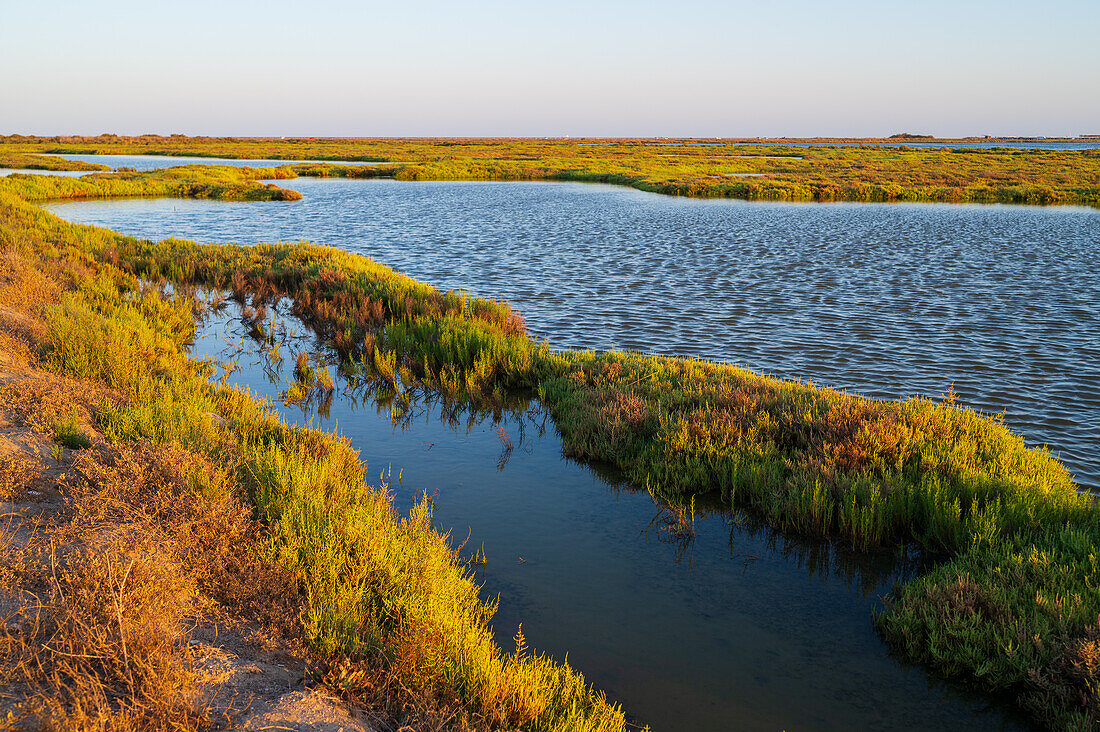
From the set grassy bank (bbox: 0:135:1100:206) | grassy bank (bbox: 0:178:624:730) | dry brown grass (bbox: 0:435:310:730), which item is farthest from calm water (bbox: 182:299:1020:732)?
grassy bank (bbox: 0:135:1100:206)

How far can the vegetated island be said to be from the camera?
3838 millimetres

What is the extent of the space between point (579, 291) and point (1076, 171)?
67.2 metres

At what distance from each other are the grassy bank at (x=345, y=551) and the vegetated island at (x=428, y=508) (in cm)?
2

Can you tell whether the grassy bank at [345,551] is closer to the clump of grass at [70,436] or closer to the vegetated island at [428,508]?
the vegetated island at [428,508]

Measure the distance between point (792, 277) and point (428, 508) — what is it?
1686 centimetres

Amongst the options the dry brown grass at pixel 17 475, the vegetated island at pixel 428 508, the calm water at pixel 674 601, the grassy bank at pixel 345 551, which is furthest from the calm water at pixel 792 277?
the dry brown grass at pixel 17 475

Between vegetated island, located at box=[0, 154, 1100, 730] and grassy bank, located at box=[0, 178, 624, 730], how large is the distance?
0.07 feet

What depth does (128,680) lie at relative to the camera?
10.1 ft

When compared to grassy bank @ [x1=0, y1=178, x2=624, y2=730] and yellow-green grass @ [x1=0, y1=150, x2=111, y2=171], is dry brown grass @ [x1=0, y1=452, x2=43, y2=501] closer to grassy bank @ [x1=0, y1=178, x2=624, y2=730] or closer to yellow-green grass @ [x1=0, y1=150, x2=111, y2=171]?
grassy bank @ [x1=0, y1=178, x2=624, y2=730]

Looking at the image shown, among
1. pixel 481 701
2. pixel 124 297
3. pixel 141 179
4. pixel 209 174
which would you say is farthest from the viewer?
pixel 209 174

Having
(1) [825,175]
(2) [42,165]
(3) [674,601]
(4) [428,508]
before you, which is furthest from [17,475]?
(2) [42,165]

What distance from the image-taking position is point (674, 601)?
5.78m

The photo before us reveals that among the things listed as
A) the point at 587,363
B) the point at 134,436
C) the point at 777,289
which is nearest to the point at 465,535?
the point at 134,436

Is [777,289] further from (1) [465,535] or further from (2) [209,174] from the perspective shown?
(2) [209,174]
